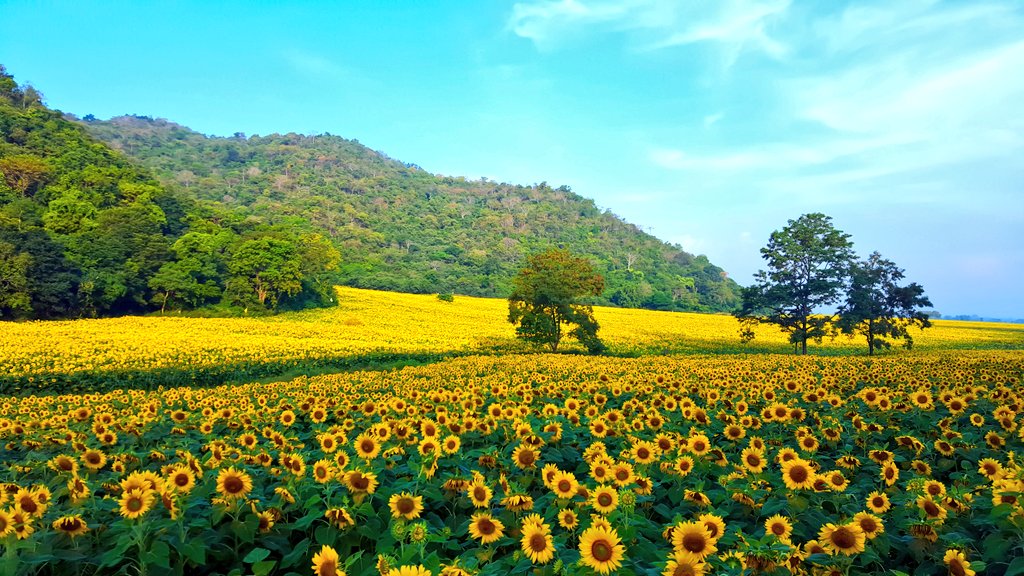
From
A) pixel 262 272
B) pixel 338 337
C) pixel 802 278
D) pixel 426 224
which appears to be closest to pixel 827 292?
pixel 802 278

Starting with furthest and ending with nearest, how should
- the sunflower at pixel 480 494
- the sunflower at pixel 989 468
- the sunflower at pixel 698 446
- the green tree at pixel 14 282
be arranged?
the green tree at pixel 14 282 → the sunflower at pixel 698 446 → the sunflower at pixel 989 468 → the sunflower at pixel 480 494

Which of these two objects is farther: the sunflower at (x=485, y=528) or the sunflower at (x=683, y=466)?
the sunflower at (x=683, y=466)

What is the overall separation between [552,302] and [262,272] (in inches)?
1264

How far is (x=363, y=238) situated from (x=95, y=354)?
8953 cm

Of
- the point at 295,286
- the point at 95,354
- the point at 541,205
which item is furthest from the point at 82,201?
the point at 541,205

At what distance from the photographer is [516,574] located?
7.68 ft

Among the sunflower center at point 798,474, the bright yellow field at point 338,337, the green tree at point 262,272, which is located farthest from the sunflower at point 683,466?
the green tree at point 262,272

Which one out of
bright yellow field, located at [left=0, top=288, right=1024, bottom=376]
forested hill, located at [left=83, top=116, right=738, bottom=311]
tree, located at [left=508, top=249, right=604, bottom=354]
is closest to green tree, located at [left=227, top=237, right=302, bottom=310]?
bright yellow field, located at [left=0, top=288, right=1024, bottom=376]

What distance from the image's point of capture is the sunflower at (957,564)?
2.22m

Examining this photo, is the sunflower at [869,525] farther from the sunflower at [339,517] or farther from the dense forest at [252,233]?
the dense forest at [252,233]

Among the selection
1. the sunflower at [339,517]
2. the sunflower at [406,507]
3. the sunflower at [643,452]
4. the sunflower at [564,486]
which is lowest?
the sunflower at [339,517]

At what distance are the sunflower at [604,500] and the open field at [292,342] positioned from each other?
22.1 meters

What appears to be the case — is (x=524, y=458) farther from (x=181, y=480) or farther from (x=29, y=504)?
(x=29, y=504)

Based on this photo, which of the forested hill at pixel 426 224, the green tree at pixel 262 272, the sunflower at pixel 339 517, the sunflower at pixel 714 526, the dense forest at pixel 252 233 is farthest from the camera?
the forested hill at pixel 426 224
